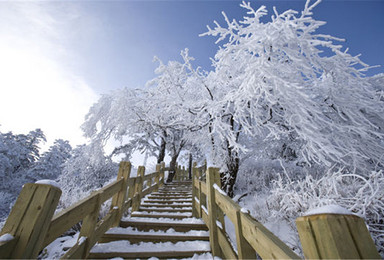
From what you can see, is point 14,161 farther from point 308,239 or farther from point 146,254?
point 308,239

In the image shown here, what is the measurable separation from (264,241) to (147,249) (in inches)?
85.1

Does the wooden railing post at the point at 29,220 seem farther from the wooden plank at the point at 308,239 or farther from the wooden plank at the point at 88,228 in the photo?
the wooden plank at the point at 308,239

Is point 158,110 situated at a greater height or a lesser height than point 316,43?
greater

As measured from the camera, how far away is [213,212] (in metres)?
2.61

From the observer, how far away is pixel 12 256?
3.65 feet

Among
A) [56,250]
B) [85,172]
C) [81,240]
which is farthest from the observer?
[85,172]

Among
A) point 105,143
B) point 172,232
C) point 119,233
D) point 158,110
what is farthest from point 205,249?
point 105,143

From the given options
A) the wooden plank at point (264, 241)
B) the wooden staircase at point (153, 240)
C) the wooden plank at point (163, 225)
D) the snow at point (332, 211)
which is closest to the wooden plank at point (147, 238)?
the wooden staircase at point (153, 240)

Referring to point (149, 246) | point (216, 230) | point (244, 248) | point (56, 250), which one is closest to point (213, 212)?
point (216, 230)

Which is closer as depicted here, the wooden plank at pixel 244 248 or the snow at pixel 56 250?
the wooden plank at pixel 244 248

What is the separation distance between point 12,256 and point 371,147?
6.40 meters

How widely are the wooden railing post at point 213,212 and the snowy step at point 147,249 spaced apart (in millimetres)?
228

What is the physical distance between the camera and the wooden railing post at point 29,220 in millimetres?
1142

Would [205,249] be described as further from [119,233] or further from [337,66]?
[337,66]
